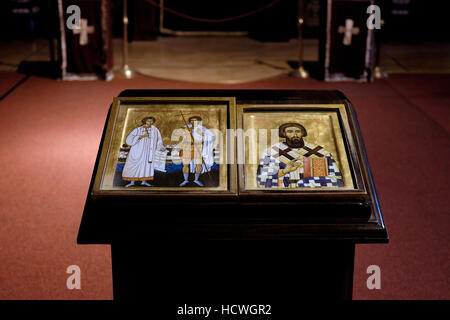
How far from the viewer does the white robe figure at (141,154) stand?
1.69m

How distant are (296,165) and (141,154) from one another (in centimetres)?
49

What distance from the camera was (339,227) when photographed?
1623mm

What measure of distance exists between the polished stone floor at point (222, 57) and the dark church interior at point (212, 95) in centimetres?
3

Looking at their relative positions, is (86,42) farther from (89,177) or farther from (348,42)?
(348,42)

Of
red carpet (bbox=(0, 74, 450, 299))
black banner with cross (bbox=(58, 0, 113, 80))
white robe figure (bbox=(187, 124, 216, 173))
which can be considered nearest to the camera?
white robe figure (bbox=(187, 124, 216, 173))

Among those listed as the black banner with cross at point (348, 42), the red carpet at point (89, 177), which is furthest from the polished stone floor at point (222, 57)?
the black banner with cross at point (348, 42)

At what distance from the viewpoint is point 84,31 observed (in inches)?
237

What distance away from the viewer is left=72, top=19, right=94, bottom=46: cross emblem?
5965mm

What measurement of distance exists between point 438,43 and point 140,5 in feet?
15.7

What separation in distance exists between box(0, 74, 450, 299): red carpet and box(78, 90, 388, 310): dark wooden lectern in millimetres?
849

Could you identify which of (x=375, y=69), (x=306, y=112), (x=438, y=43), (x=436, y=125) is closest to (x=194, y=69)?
(x=375, y=69)

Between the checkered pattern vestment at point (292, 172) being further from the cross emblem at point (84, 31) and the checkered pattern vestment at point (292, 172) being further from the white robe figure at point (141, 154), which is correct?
the cross emblem at point (84, 31)

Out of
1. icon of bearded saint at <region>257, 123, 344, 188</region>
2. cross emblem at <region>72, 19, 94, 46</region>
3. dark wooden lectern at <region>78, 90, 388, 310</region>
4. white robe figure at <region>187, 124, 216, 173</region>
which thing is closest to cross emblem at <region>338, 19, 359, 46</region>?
cross emblem at <region>72, 19, 94, 46</region>

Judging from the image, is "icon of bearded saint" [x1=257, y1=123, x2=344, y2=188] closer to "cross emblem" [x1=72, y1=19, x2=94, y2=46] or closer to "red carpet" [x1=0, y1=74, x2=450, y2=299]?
"red carpet" [x1=0, y1=74, x2=450, y2=299]
